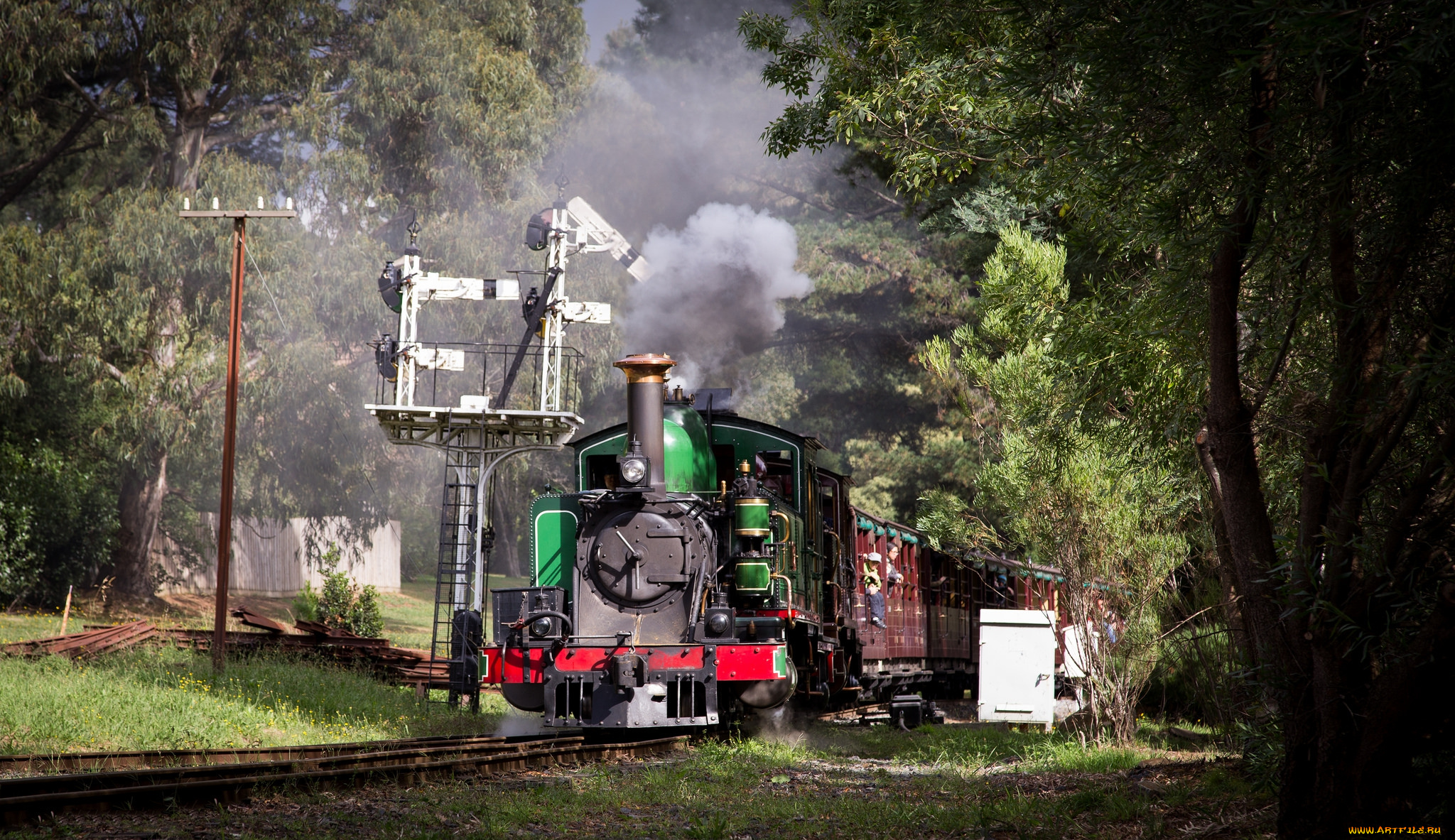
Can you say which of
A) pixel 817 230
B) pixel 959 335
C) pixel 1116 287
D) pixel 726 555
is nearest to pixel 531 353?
pixel 817 230

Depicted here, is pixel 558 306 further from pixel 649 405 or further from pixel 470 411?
pixel 649 405

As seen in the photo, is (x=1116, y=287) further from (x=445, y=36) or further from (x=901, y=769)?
(x=445, y=36)

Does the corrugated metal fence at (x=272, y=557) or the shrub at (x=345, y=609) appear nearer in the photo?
the shrub at (x=345, y=609)

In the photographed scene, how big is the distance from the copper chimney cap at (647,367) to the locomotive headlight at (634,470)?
783mm

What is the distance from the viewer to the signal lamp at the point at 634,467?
11789 millimetres

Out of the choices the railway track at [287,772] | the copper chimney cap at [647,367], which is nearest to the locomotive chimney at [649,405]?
the copper chimney cap at [647,367]

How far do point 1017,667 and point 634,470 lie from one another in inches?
206

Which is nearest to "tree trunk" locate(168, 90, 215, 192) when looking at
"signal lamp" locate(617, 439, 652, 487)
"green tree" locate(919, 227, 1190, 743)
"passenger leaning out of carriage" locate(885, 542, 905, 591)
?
"passenger leaning out of carriage" locate(885, 542, 905, 591)

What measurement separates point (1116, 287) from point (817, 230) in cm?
A: 2858

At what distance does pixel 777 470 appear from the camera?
44.1ft

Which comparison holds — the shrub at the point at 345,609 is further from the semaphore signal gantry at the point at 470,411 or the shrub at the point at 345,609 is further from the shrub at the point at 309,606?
the semaphore signal gantry at the point at 470,411

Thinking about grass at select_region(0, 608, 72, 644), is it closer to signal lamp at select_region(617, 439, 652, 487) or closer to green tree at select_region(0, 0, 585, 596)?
green tree at select_region(0, 0, 585, 596)

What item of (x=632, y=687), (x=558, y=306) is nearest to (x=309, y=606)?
(x=558, y=306)

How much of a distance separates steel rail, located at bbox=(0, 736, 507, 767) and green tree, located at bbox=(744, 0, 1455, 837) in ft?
23.5
